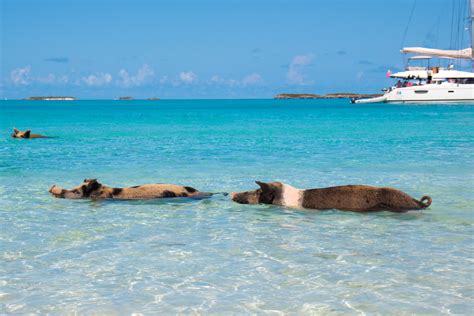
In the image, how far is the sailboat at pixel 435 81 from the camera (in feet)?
358

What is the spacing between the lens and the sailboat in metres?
109

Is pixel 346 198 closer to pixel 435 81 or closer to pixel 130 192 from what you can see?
pixel 130 192

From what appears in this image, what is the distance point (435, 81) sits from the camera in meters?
114

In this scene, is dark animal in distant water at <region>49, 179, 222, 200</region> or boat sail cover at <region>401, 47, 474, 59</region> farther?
boat sail cover at <region>401, 47, 474, 59</region>

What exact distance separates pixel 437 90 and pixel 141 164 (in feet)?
321

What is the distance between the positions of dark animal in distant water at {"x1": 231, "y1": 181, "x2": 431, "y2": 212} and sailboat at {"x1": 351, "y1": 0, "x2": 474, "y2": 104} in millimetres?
100969

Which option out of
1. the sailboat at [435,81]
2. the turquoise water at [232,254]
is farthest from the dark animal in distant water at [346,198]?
the sailboat at [435,81]

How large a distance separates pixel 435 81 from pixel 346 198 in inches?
4263

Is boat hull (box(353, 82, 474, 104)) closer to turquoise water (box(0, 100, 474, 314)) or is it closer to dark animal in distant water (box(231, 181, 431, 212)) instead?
turquoise water (box(0, 100, 474, 314))

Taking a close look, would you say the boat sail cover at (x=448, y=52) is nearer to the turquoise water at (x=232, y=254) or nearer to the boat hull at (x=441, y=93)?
the boat hull at (x=441, y=93)

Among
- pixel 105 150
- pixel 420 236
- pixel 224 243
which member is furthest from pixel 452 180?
pixel 105 150

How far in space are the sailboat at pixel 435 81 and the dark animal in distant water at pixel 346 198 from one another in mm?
100969

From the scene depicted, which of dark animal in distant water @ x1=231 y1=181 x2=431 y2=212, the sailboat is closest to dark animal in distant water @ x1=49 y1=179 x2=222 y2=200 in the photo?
dark animal in distant water @ x1=231 y1=181 x2=431 y2=212

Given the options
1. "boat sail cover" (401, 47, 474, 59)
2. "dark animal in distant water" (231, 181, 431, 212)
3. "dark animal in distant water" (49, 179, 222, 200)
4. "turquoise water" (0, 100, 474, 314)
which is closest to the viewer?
"turquoise water" (0, 100, 474, 314)
